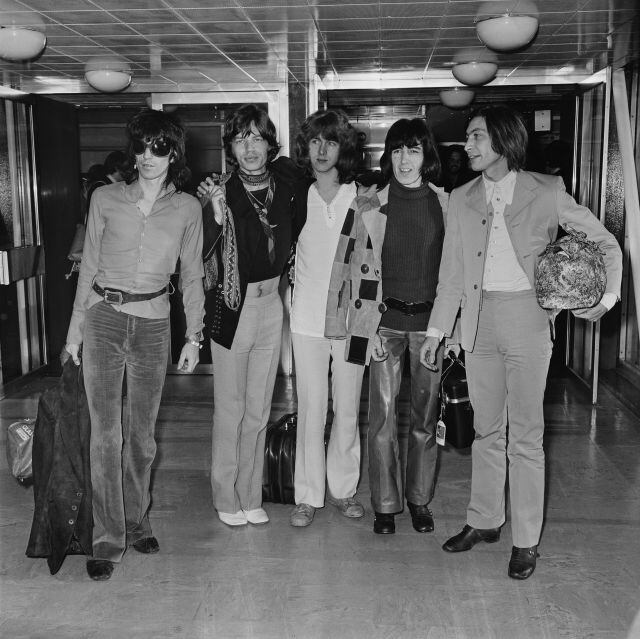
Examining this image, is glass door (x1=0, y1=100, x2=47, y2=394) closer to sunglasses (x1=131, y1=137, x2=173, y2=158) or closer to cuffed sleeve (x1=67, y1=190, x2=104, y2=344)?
cuffed sleeve (x1=67, y1=190, x2=104, y2=344)

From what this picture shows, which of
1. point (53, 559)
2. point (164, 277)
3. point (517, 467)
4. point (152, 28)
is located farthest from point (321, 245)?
point (152, 28)

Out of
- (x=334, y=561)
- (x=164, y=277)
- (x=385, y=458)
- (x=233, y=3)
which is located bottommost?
(x=334, y=561)

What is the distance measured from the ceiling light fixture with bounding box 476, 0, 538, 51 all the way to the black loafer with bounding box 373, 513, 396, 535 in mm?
2629

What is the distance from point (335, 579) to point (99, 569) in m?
0.93

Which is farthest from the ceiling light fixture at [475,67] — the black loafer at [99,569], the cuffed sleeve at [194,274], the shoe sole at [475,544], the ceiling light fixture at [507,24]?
the black loafer at [99,569]

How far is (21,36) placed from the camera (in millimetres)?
4965

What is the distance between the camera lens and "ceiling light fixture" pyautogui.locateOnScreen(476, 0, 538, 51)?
4.52 metres

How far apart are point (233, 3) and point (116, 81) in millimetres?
2446

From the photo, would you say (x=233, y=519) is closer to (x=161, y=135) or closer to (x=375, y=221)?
(x=375, y=221)

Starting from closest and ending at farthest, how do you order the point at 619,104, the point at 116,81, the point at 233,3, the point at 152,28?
the point at 233,3
the point at 152,28
the point at 619,104
the point at 116,81

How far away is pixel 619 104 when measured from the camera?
18.4ft

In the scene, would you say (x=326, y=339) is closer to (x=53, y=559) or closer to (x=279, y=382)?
(x=53, y=559)

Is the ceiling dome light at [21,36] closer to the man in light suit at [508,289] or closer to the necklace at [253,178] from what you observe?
the necklace at [253,178]

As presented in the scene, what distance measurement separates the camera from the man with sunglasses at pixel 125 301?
11.0 feet
